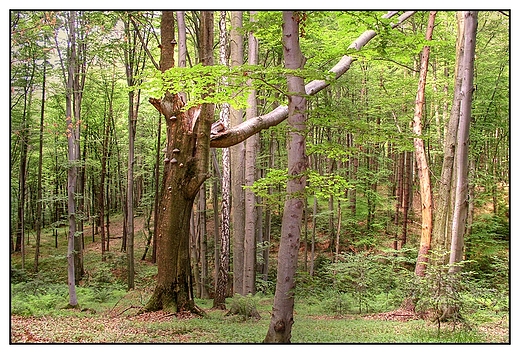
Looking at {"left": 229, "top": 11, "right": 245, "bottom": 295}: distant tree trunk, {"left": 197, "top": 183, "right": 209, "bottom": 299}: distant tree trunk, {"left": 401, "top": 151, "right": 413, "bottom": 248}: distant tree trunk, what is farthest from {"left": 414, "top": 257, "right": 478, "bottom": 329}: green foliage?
{"left": 401, "top": 151, "right": 413, "bottom": 248}: distant tree trunk

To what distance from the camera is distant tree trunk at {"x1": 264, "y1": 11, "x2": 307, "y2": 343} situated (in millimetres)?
4070

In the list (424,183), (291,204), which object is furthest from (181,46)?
(424,183)

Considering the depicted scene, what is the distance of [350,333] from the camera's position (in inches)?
220

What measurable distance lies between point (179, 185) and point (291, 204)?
6.89 ft

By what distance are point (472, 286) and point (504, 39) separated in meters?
8.63

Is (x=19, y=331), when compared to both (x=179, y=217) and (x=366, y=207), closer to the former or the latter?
(x=179, y=217)

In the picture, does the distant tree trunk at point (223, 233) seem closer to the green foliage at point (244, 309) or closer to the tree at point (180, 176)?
the green foliage at point (244, 309)

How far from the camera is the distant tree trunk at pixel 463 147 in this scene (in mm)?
5414

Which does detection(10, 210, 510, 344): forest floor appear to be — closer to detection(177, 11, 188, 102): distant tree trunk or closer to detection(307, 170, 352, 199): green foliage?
detection(307, 170, 352, 199): green foliage

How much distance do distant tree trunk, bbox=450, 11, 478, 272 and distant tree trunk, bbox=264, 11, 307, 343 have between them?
2.59m

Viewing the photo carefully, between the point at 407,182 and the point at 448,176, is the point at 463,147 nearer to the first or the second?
the point at 448,176

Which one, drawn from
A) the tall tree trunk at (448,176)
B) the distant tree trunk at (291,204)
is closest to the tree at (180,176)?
the tall tree trunk at (448,176)

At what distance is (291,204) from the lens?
408 centimetres
